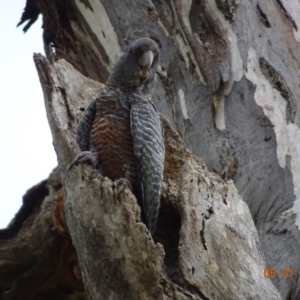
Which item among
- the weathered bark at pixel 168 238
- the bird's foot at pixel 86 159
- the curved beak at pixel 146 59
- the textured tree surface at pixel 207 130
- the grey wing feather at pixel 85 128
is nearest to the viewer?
the weathered bark at pixel 168 238

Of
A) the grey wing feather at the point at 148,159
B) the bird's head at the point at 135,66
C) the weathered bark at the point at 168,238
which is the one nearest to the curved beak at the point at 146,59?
the bird's head at the point at 135,66

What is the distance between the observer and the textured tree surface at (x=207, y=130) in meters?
2.39

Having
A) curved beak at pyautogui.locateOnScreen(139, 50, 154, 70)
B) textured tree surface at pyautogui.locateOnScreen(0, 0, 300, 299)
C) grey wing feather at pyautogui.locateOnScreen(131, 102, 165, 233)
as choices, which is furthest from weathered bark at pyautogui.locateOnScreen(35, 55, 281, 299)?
curved beak at pyautogui.locateOnScreen(139, 50, 154, 70)

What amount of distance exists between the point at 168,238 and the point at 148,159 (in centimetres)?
35

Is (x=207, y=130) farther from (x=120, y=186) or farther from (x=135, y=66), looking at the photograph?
(x=120, y=186)

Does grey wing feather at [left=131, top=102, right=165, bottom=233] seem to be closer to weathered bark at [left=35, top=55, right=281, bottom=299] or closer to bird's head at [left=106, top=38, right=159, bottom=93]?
weathered bark at [left=35, top=55, right=281, bottom=299]

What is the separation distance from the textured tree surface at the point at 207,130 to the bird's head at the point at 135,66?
22 centimetres

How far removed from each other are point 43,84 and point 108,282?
1.05 m

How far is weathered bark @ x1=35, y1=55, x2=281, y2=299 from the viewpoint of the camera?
2.25 meters

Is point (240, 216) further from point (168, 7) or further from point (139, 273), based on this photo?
point (168, 7)

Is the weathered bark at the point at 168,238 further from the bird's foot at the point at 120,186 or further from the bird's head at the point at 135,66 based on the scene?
the bird's head at the point at 135,66

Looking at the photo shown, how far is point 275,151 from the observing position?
117 inches

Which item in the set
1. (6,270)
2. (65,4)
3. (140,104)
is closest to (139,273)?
(140,104)
